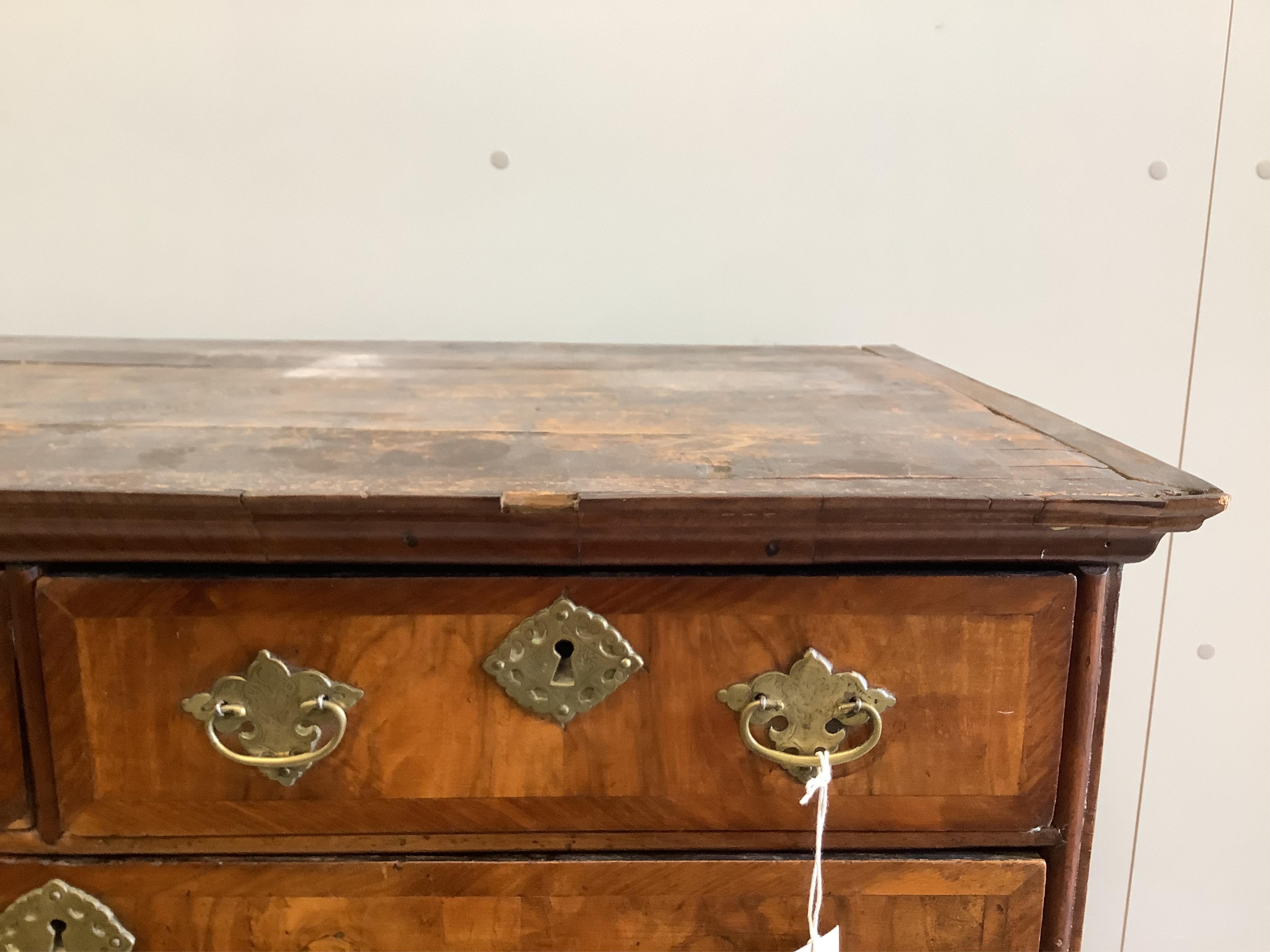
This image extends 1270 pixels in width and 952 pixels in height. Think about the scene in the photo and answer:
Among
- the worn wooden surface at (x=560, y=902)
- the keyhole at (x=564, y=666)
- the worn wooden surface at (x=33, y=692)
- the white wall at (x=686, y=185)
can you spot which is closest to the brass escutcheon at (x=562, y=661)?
the keyhole at (x=564, y=666)

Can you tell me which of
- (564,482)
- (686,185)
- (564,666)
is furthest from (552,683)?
(686,185)

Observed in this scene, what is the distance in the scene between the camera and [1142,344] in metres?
1.02

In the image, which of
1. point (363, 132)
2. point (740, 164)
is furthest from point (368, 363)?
point (740, 164)

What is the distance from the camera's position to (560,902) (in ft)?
1.74

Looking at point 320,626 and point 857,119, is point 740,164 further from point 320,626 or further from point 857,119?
point 320,626

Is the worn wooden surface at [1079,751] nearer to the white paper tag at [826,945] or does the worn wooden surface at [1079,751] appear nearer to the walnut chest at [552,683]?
the walnut chest at [552,683]

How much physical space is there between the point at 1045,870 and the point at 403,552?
0.42 m

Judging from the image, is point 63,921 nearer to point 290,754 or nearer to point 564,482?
point 290,754

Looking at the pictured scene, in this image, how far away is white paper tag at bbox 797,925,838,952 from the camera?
0.52m

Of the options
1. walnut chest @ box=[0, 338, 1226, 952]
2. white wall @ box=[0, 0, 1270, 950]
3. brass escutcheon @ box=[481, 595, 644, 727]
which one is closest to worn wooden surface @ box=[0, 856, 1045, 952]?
walnut chest @ box=[0, 338, 1226, 952]

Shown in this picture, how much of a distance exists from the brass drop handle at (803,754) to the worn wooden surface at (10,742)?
401 millimetres

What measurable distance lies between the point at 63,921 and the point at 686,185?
2.76 ft

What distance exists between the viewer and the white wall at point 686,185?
0.94m

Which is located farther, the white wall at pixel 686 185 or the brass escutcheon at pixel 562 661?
the white wall at pixel 686 185
